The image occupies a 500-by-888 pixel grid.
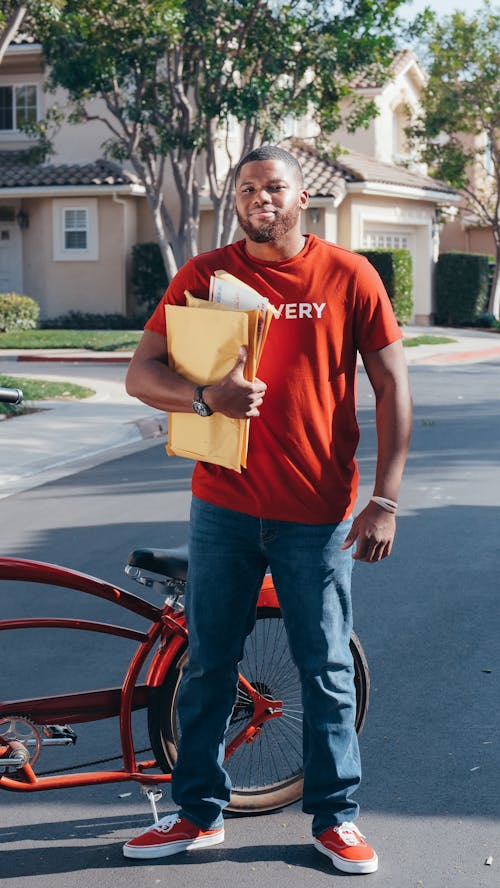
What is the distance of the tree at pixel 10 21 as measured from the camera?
17.8 meters

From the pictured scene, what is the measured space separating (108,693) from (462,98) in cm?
3365

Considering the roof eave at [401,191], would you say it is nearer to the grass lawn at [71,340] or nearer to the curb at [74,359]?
the grass lawn at [71,340]

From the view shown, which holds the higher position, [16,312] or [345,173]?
[345,173]

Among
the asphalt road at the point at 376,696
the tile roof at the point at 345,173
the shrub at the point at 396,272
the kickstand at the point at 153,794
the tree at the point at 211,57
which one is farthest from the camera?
the shrub at the point at 396,272

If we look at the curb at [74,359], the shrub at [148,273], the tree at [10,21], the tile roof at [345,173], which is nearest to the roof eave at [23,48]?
the shrub at [148,273]

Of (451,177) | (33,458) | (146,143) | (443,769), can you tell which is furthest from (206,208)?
(443,769)

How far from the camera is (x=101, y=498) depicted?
33.5 ft

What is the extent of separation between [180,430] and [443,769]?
1767mm

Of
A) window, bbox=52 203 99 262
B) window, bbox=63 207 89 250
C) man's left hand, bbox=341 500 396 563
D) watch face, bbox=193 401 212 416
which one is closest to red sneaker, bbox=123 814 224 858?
Result: man's left hand, bbox=341 500 396 563

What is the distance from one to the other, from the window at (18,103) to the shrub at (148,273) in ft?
15.5

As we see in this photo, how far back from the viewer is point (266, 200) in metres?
3.59

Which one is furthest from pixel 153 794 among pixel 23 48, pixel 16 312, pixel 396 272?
pixel 23 48

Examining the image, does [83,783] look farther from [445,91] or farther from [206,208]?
[445,91]

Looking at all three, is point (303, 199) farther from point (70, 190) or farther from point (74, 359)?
point (70, 190)
